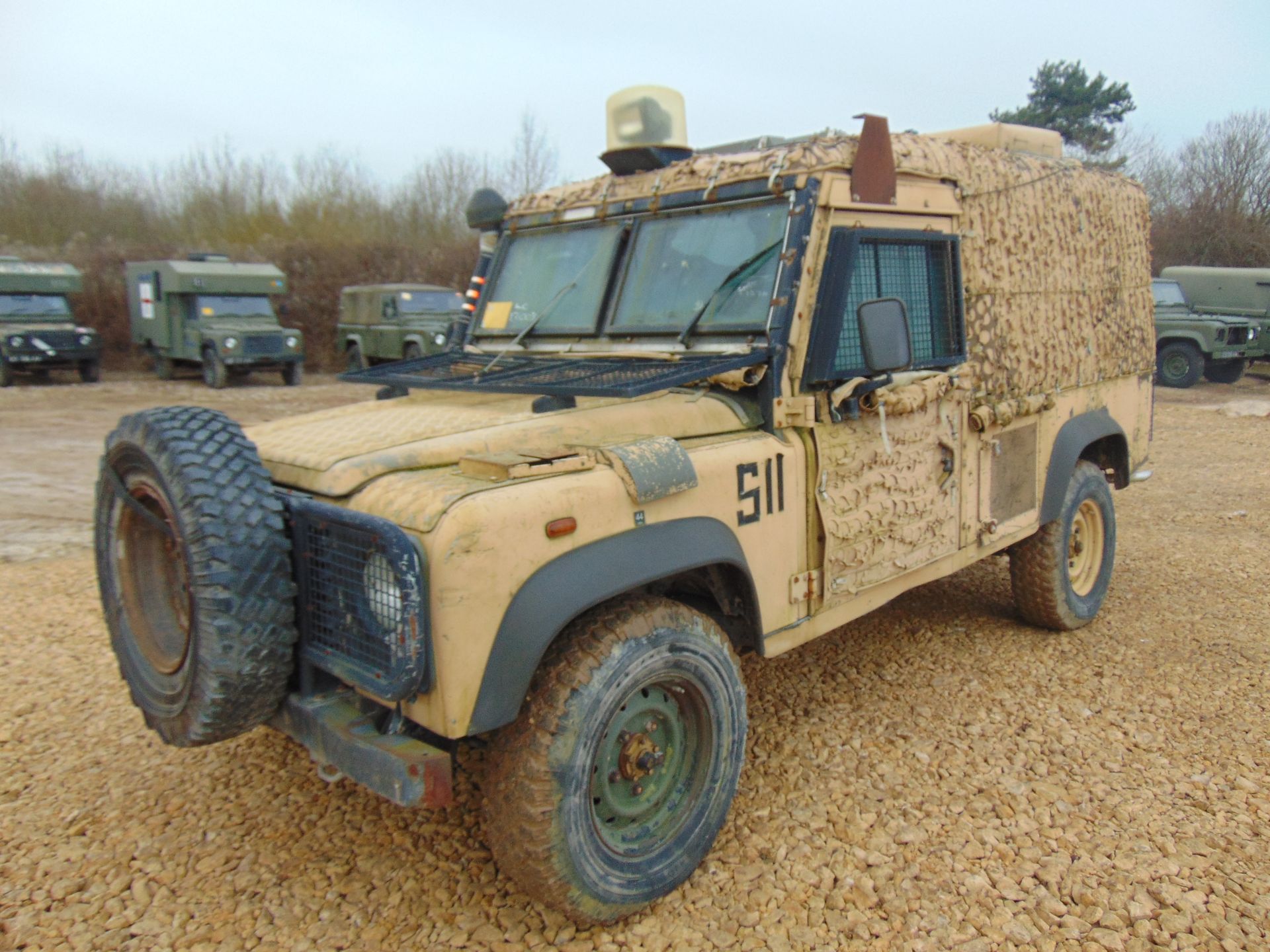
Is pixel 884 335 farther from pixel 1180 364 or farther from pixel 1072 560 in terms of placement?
pixel 1180 364

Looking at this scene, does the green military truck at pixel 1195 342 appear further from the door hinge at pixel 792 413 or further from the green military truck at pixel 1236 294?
the door hinge at pixel 792 413

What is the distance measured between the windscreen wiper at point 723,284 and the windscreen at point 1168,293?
1657 centimetres

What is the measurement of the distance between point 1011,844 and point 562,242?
284cm

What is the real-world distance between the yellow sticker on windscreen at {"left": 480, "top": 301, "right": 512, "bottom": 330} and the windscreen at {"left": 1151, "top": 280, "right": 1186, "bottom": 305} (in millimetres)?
16422

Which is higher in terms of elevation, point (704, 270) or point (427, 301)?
point (427, 301)

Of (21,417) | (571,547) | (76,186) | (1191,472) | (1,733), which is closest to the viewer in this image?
(571,547)

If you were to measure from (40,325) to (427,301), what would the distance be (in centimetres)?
710

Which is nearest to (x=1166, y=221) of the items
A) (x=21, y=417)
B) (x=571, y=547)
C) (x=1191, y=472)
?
(x=1191, y=472)

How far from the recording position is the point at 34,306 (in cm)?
1789

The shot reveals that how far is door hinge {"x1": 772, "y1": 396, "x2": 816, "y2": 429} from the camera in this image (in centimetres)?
316

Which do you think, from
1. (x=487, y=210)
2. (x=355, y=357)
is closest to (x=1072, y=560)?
(x=487, y=210)

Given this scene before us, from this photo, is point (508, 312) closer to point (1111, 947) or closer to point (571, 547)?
point (571, 547)

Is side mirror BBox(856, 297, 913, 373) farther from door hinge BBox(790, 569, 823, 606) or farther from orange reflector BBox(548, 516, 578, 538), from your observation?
orange reflector BBox(548, 516, 578, 538)

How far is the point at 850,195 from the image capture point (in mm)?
3330
